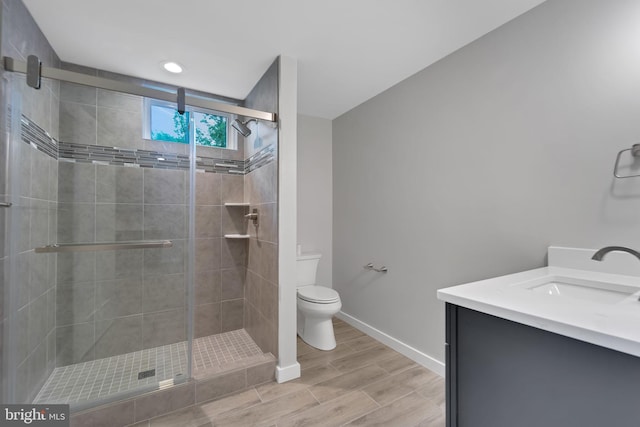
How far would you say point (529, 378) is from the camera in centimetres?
78

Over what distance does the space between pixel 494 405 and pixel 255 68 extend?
2.43 m

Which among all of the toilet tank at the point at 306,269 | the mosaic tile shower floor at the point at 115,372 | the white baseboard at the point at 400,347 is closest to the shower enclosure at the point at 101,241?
the mosaic tile shower floor at the point at 115,372

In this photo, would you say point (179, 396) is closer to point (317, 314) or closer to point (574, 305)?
point (317, 314)

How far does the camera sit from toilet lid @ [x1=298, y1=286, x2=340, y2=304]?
2326mm

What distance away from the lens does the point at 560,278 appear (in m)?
1.25

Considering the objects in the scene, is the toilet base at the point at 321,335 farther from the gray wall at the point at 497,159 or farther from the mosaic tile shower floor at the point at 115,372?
the mosaic tile shower floor at the point at 115,372

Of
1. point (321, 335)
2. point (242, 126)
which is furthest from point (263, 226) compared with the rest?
point (321, 335)

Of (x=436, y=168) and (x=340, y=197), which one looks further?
(x=340, y=197)

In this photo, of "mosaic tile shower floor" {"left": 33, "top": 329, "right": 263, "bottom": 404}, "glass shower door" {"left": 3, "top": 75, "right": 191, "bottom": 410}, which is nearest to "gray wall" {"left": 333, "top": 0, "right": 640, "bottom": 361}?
"mosaic tile shower floor" {"left": 33, "top": 329, "right": 263, "bottom": 404}

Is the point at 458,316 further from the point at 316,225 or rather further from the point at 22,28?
the point at 22,28

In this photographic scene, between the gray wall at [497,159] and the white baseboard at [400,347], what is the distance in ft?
0.17

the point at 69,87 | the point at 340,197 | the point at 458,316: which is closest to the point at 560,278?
the point at 458,316

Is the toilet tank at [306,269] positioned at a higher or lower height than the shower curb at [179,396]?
higher

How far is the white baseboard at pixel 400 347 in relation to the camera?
6.61ft
